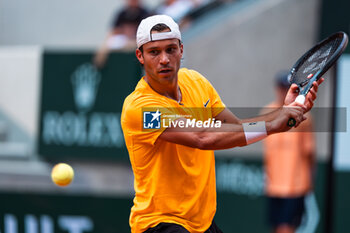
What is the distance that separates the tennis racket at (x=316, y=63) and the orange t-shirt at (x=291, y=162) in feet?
9.72

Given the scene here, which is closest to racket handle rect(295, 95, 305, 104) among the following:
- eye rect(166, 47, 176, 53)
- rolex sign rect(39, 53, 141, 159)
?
eye rect(166, 47, 176, 53)

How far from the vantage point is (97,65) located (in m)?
7.80

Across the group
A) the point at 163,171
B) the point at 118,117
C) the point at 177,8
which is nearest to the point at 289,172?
the point at 118,117

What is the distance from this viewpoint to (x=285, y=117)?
129 inches

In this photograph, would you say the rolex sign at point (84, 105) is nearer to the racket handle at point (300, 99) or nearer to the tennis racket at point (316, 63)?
the tennis racket at point (316, 63)

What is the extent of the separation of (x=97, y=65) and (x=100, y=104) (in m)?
0.51

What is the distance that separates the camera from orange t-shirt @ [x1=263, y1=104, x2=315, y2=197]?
22.8ft

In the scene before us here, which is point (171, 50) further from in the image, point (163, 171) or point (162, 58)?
point (163, 171)

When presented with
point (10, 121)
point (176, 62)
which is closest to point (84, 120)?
point (10, 121)

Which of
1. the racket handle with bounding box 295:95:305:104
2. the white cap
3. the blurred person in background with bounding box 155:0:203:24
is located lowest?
the racket handle with bounding box 295:95:305:104

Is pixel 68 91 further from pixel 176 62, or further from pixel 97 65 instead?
pixel 176 62

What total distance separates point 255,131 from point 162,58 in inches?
26.7

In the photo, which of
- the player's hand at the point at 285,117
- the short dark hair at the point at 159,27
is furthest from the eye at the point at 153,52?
the player's hand at the point at 285,117

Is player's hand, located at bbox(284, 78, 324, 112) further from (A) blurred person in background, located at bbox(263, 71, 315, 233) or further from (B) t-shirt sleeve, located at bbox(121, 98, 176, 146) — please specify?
(A) blurred person in background, located at bbox(263, 71, 315, 233)
